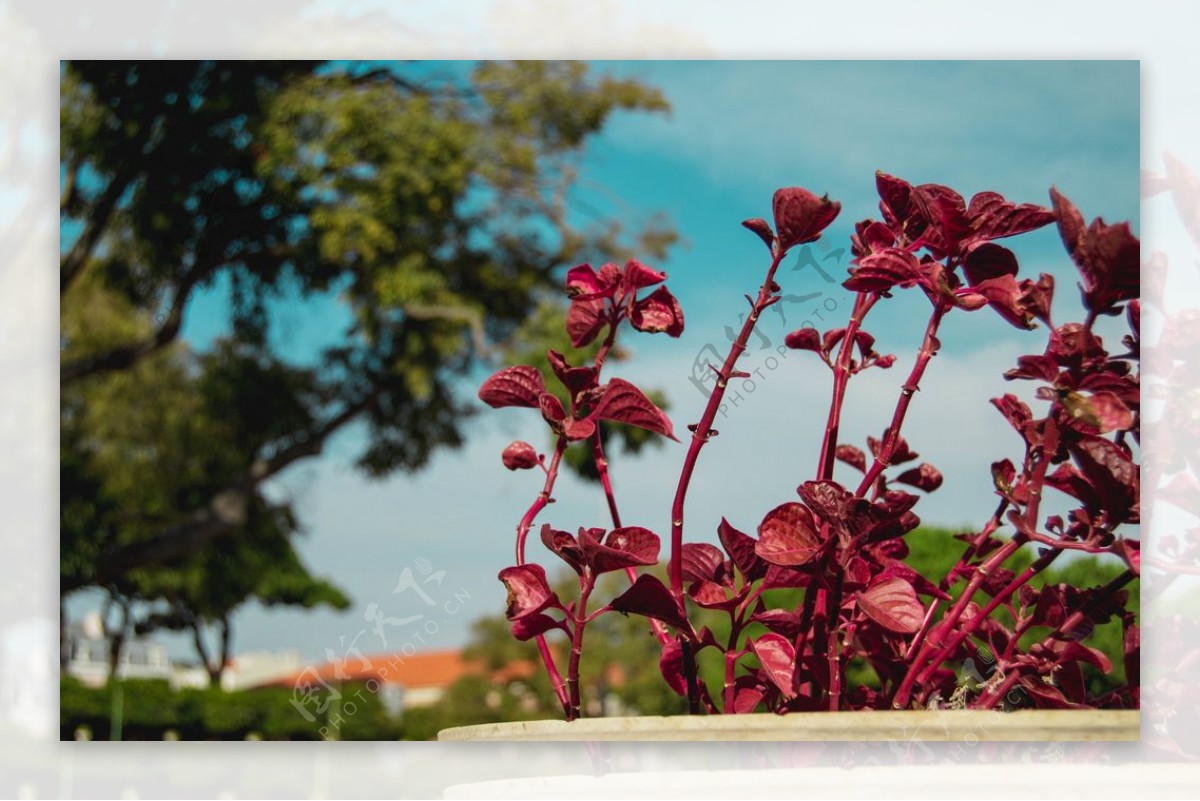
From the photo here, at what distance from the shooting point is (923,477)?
0.50 meters

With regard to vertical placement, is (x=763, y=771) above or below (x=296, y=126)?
below

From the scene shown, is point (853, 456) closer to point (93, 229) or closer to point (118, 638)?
point (93, 229)

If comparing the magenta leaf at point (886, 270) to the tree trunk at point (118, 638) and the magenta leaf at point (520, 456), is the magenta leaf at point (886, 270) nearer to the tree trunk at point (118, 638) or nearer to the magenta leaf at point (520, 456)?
the magenta leaf at point (520, 456)

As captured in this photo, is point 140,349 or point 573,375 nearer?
point 573,375

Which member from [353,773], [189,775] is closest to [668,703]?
[353,773]

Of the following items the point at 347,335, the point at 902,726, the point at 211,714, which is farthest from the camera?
the point at 347,335

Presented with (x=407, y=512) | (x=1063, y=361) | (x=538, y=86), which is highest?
(x=538, y=86)

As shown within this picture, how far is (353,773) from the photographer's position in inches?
147

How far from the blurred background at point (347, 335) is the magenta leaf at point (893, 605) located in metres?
Result: 3.81

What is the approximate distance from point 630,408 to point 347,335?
17.5 ft

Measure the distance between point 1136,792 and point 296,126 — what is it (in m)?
5.36

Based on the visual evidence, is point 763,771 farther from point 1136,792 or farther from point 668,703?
point 668,703

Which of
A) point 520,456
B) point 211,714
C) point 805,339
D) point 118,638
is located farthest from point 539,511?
point 211,714

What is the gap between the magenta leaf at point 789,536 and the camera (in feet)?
1.23
